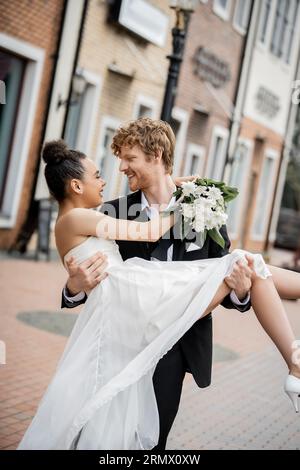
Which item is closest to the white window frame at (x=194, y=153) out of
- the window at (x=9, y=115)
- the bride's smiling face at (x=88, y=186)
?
the window at (x=9, y=115)

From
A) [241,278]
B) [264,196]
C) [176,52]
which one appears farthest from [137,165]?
[264,196]

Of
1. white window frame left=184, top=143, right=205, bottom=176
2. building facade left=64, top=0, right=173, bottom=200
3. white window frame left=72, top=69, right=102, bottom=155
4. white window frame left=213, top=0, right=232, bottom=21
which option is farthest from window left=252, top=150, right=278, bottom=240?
white window frame left=72, top=69, right=102, bottom=155

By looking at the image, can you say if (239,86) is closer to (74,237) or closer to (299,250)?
(299,250)

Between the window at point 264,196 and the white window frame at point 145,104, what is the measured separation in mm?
8263

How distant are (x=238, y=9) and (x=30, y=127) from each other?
29.8ft

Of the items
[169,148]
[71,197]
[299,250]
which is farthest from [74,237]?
[299,250]

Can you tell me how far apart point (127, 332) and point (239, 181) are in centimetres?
1988

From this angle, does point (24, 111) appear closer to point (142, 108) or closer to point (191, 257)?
point (142, 108)

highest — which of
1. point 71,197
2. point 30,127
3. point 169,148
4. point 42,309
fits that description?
point 30,127

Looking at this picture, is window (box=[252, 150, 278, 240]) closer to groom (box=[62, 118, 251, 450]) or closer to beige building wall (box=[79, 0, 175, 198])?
beige building wall (box=[79, 0, 175, 198])

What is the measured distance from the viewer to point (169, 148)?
12.1 feet

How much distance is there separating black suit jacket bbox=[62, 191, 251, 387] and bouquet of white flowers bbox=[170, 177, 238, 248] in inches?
4.4

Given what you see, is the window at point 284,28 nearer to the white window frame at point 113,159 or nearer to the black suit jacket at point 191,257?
the white window frame at point 113,159

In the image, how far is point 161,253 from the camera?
12.2ft
